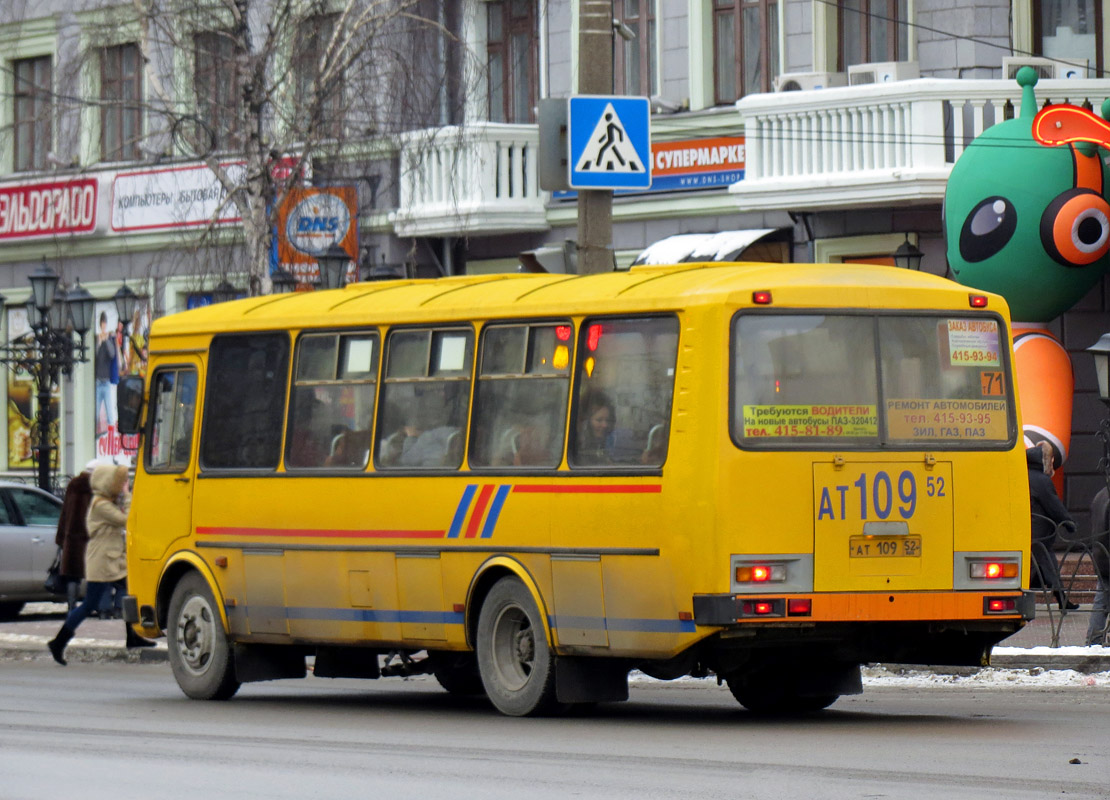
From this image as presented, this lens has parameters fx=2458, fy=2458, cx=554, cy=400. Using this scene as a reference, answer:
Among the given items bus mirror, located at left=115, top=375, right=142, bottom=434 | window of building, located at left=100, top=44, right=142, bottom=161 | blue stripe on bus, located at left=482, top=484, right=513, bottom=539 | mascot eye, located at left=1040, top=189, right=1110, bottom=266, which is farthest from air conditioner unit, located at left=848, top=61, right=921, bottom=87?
blue stripe on bus, located at left=482, top=484, right=513, bottom=539

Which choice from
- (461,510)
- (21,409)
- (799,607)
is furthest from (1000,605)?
(21,409)

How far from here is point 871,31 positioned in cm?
2811

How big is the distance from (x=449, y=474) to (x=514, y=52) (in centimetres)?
1797

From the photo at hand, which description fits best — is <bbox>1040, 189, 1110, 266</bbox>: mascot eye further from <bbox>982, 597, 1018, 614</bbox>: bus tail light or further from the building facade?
<bbox>982, 597, 1018, 614</bbox>: bus tail light

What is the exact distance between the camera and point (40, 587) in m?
26.8

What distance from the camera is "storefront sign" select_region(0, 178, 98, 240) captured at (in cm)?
3712

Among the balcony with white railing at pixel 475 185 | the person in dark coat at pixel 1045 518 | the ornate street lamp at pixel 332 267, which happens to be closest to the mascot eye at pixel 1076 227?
the person in dark coat at pixel 1045 518

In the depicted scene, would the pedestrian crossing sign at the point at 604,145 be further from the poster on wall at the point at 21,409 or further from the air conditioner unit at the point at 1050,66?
the poster on wall at the point at 21,409

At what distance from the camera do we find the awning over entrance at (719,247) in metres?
28.1

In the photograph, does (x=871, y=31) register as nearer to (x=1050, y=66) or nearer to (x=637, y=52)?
(x=1050, y=66)

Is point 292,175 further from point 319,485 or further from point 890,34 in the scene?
point 319,485

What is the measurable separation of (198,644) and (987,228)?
35.8ft

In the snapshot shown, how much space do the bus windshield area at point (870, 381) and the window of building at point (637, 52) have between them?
16.5 m

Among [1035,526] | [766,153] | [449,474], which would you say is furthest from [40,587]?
[449,474]
